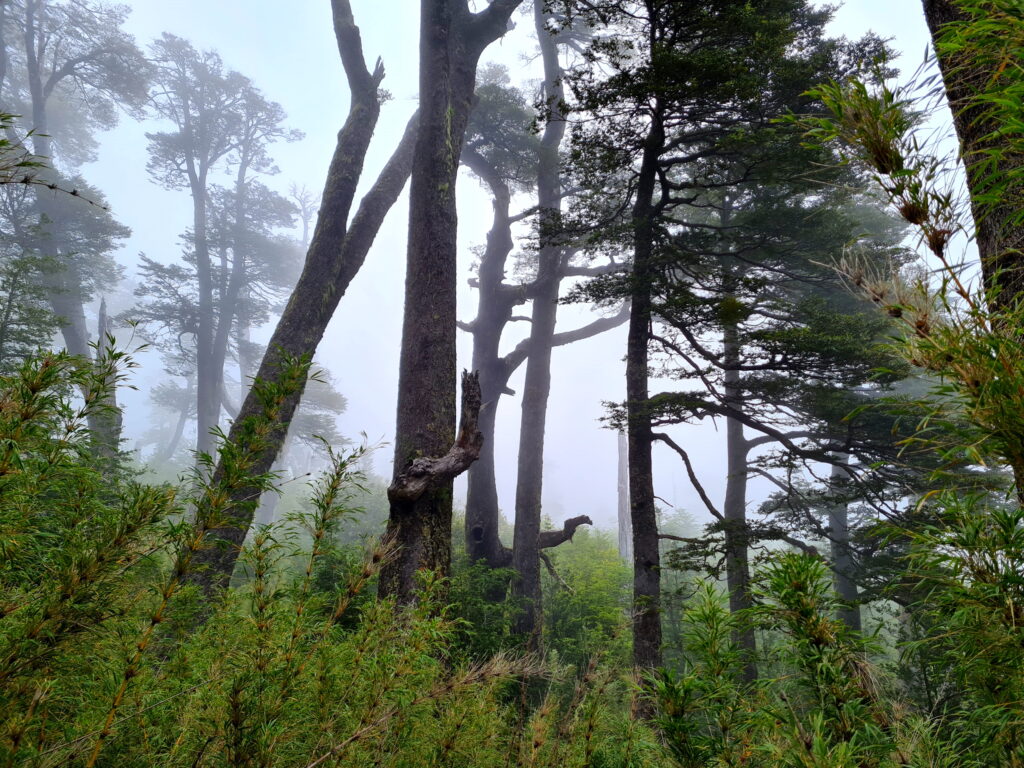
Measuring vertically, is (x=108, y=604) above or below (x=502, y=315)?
below

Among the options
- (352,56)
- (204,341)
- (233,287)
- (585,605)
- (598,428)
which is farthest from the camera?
(233,287)

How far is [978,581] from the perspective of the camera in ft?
4.26

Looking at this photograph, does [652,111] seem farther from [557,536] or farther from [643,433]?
[557,536]

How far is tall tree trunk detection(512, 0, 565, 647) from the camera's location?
10312mm

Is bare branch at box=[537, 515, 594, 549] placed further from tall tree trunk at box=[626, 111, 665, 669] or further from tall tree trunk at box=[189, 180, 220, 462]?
tall tree trunk at box=[189, 180, 220, 462]

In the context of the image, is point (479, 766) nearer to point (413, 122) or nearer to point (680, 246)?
point (680, 246)

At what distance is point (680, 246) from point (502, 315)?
6.61 metres

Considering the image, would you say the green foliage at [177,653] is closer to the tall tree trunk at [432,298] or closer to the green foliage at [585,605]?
the tall tree trunk at [432,298]

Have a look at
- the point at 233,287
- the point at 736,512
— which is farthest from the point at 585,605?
the point at 233,287

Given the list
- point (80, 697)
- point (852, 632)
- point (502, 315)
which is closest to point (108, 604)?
point (80, 697)

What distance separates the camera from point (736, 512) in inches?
445

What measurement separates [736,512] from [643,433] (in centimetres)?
618

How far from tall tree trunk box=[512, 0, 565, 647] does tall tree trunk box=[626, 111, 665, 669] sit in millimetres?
2994

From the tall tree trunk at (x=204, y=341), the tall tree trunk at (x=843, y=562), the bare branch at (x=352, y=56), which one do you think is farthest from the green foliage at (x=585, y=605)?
the tall tree trunk at (x=204, y=341)
